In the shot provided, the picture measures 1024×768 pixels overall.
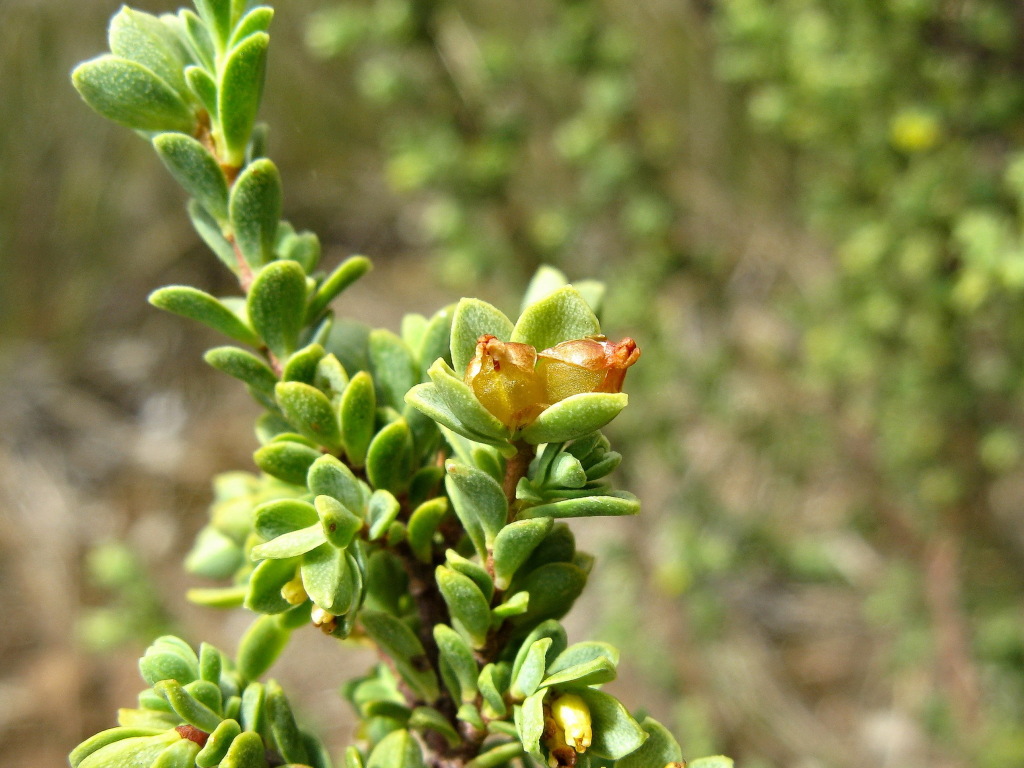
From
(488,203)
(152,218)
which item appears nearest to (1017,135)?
(488,203)

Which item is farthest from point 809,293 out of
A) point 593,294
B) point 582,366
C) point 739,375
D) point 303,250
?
point 582,366

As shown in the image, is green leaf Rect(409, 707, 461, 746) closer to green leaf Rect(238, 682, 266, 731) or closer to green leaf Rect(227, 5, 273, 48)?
green leaf Rect(238, 682, 266, 731)

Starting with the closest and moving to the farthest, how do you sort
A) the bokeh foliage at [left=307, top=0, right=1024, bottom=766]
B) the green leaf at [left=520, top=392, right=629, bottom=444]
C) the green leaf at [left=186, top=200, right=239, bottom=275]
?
the green leaf at [left=520, top=392, right=629, bottom=444], the green leaf at [left=186, top=200, right=239, bottom=275], the bokeh foliage at [left=307, top=0, right=1024, bottom=766]

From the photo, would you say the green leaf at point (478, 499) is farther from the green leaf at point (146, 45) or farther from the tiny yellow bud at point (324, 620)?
the green leaf at point (146, 45)

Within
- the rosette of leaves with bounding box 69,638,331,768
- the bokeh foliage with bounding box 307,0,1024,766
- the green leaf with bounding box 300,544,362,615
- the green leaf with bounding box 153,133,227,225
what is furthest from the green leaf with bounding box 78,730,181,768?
the bokeh foliage with bounding box 307,0,1024,766

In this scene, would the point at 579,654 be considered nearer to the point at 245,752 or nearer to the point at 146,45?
the point at 245,752

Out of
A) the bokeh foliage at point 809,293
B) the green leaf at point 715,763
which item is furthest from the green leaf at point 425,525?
the bokeh foliage at point 809,293
